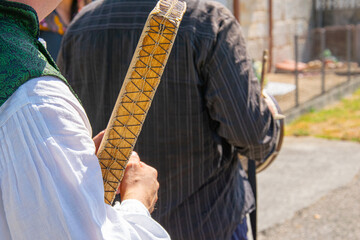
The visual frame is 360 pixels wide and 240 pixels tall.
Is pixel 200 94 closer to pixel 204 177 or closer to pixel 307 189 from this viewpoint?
pixel 204 177

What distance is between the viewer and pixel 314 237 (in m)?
3.72

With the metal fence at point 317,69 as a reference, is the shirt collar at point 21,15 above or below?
above

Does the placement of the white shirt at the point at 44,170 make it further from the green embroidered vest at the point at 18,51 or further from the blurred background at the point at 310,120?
the blurred background at the point at 310,120

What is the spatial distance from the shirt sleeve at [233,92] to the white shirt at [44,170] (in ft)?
3.21

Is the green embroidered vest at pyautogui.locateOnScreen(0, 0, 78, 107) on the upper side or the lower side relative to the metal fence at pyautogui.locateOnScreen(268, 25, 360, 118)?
upper

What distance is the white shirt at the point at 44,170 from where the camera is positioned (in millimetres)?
793

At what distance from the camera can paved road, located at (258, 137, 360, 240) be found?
383cm

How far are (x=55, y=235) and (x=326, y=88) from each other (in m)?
8.77

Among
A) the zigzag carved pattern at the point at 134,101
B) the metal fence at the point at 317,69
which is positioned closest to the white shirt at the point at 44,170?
the zigzag carved pattern at the point at 134,101

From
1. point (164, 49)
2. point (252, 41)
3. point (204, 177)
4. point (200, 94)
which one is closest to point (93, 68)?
point (200, 94)

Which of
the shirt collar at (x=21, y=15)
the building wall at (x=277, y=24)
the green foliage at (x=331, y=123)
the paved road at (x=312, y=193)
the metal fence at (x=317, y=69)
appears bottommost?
the green foliage at (x=331, y=123)

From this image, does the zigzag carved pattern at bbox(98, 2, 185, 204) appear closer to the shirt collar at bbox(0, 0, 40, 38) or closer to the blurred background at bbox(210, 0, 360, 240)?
the shirt collar at bbox(0, 0, 40, 38)

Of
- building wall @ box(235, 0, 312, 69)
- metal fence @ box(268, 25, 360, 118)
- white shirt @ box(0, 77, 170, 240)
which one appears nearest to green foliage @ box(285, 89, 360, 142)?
metal fence @ box(268, 25, 360, 118)

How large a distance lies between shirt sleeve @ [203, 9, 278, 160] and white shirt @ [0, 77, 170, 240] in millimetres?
978
